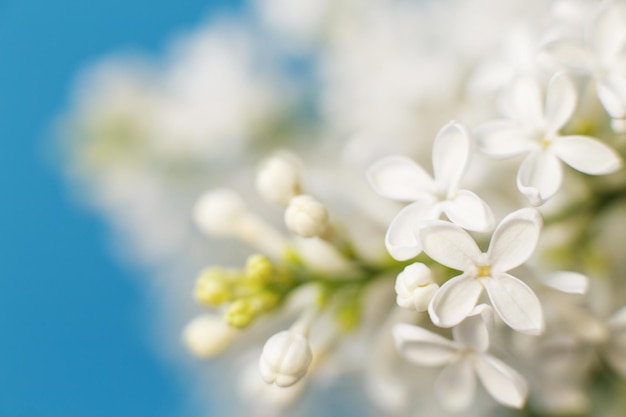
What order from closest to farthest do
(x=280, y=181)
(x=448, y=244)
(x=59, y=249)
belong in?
(x=448, y=244) → (x=280, y=181) → (x=59, y=249)

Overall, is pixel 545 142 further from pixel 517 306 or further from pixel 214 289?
pixel 214 289

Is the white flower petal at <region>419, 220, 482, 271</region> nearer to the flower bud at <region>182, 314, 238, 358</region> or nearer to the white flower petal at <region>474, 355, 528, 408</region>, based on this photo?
the white flower petal at <region>474, 355, 528, 408</region>

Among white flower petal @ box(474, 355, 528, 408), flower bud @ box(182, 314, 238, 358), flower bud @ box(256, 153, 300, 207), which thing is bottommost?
white flower petal @ box(474, 355, 528, 408)

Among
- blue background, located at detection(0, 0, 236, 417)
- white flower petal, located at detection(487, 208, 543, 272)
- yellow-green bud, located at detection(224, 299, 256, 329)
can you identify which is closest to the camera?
white flower petal, located at detection(487, 208, 543, 272)

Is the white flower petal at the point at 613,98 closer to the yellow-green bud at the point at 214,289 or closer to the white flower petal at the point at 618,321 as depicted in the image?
the white flower petal at the point at 618,321

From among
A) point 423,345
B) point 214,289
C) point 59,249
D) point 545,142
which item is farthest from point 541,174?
point 59,249

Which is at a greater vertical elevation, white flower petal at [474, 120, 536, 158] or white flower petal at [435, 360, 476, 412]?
white flower petal at [474, 120, 536, 158]

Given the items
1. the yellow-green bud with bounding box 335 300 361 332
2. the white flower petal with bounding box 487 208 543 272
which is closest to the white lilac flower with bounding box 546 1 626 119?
the white flower petal with bounding box 487 208 543 272
